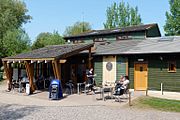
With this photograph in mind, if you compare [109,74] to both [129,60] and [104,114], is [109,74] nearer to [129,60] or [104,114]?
[129,60]

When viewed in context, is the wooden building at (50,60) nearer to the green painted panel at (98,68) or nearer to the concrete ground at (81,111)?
the green painted panel at (98,68)

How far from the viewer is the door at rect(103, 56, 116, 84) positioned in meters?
20.7

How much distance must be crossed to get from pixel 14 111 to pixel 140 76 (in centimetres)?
1030

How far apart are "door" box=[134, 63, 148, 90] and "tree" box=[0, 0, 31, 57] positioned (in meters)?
18.6

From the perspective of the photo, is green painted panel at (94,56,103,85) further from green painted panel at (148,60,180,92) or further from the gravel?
the gravel

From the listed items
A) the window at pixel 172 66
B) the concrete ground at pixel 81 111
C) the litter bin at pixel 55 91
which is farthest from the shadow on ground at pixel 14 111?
the window at pixel 172 66

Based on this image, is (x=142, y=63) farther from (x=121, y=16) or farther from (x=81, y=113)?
(x=121, y=16)

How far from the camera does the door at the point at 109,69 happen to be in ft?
67.8

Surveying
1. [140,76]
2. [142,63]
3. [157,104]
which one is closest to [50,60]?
[142,63]

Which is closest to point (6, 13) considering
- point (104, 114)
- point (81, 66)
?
point (81, 66)

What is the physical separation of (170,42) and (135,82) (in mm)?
4043

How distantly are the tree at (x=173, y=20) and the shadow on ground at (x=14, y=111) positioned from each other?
3415cm

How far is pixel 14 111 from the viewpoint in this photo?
11773 millimetres

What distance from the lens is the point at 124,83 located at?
14953 millimetres
